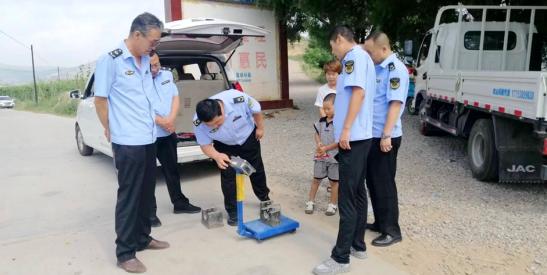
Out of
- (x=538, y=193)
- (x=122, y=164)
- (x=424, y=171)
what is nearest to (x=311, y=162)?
(x=424, y=171)

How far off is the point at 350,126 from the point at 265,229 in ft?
4.27

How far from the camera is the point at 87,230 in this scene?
4328mm

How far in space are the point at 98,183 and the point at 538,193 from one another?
5.24 metres

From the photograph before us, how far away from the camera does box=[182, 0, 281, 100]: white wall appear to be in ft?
35.4

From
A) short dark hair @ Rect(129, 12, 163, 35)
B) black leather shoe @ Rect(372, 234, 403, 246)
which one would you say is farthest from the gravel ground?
short dark hair @ Rect(129, 12, 163, 35)

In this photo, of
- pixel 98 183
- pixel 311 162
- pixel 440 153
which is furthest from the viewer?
pixel 440 153

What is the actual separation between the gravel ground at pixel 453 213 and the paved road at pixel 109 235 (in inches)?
15.3

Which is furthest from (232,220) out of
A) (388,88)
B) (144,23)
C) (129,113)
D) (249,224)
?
(144,23)

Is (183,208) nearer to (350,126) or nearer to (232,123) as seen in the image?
(232,123)

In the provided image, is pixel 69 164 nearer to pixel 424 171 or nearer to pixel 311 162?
pixel 311 162

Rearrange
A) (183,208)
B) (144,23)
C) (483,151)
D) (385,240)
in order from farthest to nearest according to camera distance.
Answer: (483,151), (183,208), (385,240), (144,23)

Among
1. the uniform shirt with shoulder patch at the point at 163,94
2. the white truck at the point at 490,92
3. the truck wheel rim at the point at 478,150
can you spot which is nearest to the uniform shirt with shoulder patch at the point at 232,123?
the uniform shirt with shoulder patch at the point at 163,94

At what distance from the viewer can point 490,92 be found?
5.30 meters

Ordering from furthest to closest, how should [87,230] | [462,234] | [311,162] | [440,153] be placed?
[440,153] → [311,162] → [87,230] → [462,234]
